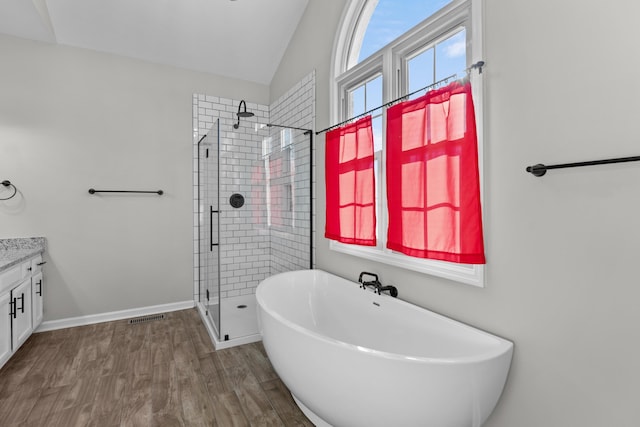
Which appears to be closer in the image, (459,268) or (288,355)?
(288,355)

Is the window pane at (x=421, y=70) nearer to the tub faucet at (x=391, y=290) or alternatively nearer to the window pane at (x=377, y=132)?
the window pane at (x=377, y=132)

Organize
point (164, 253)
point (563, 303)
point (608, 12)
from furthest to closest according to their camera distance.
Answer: point (164, 253) < point (563, 303) < point (608, 12)

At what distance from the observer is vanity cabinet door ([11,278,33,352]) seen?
7.99 ft

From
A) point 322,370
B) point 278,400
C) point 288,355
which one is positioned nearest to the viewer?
point 322,370

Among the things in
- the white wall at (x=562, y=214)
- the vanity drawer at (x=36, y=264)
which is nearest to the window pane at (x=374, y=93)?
the white wall at (x=562, y=214)

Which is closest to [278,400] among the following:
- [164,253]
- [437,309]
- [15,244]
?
[437,309]

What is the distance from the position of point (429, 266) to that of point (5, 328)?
297 cm

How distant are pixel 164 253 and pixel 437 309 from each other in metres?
3.05

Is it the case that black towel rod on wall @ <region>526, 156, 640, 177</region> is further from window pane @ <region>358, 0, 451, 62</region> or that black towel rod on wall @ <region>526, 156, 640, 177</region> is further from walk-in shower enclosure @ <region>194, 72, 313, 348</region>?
walk-in shower enclosure @ <region>194, 72, 313, 348</region>

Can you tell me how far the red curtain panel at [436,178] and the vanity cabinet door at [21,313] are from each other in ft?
9.41

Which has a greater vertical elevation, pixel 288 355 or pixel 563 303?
pixel 563 303

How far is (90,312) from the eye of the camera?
328cm

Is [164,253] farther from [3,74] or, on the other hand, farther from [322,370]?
[322,370]

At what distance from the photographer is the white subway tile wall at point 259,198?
3012mm
